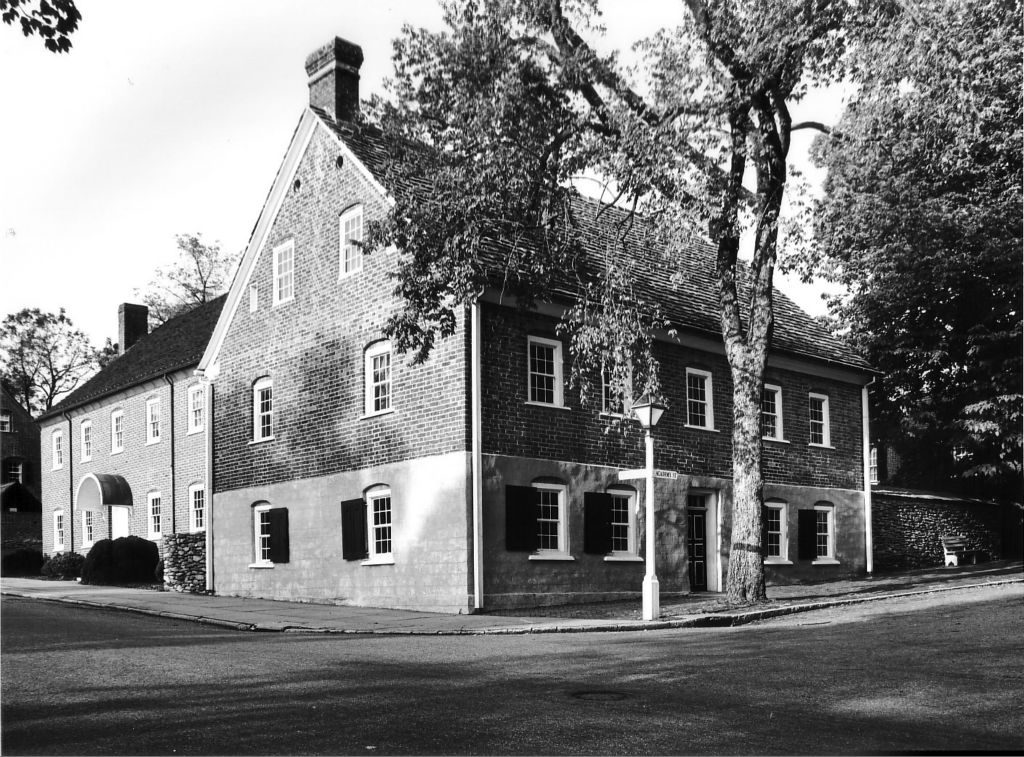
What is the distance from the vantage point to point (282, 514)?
83.5 feet

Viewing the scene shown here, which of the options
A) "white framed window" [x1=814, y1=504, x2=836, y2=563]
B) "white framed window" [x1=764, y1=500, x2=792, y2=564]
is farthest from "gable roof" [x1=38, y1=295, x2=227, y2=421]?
"white framed window" [x1=814, y1=504, x2=836, y2=563]

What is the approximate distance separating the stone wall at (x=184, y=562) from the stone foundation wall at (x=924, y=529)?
1825 cm

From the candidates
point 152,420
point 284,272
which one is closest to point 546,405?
point 284,272

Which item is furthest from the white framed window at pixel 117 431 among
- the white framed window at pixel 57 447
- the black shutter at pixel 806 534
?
the black shutter at pixel 806 534

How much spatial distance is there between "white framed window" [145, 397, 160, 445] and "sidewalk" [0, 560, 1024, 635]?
8409mm

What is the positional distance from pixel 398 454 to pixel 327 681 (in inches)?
482

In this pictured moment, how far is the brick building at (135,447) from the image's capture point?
108ft

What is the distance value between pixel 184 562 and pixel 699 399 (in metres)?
13.9

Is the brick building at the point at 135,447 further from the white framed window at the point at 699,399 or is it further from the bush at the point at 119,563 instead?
the white framed window at the point at 699,399

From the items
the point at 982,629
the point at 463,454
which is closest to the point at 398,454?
the point at 463,454

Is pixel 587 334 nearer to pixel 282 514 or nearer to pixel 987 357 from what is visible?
pixel 282 514

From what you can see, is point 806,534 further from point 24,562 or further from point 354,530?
point 24,562

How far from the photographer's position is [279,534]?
2550cm

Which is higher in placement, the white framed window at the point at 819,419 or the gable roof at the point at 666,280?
the gable roof at the point at 666,280
